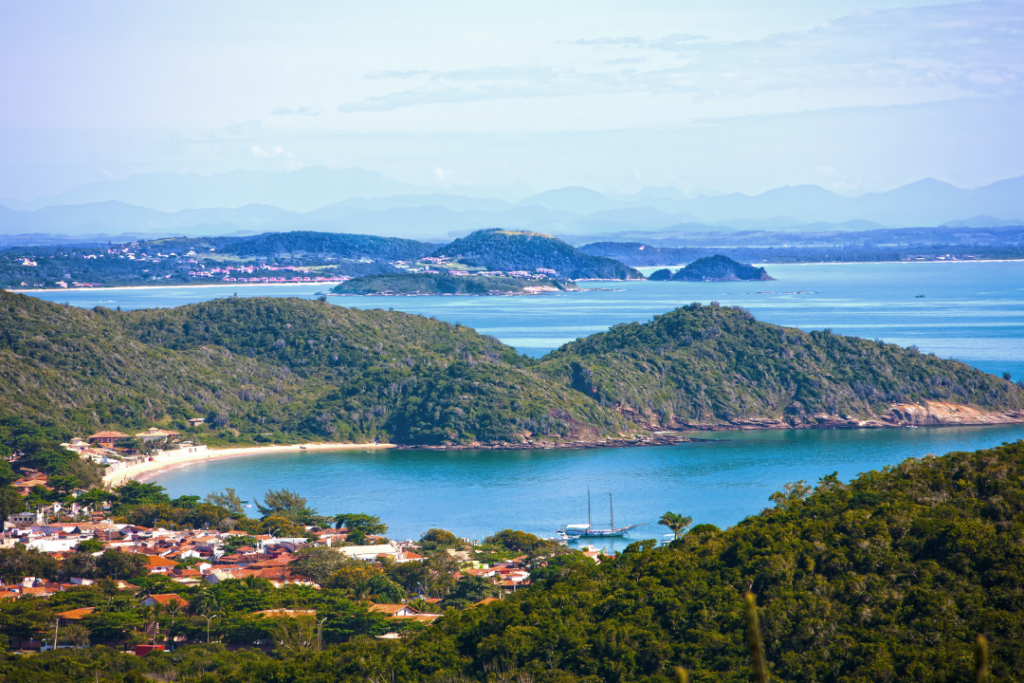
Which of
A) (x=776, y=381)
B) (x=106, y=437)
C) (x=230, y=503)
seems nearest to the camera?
(x=230, y=503)

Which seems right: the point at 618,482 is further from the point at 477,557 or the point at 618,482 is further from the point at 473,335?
the point at 473,335

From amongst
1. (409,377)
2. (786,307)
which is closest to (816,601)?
(409,377)

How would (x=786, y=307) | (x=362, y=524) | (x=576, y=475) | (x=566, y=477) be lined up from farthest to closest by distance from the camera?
(x=786, y=307)
(x=576, y=475)
(x=566, y=477)
(x=362, y=524)

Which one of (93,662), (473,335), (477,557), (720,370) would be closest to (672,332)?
(720,370)

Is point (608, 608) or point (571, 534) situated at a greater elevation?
point (608, 608)

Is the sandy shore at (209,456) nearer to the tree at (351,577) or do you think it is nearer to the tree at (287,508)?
the tree at (287,508)

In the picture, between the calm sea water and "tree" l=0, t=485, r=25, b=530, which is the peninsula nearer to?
the calm sea water

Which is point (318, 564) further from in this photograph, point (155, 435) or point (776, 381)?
point (776, 381)
